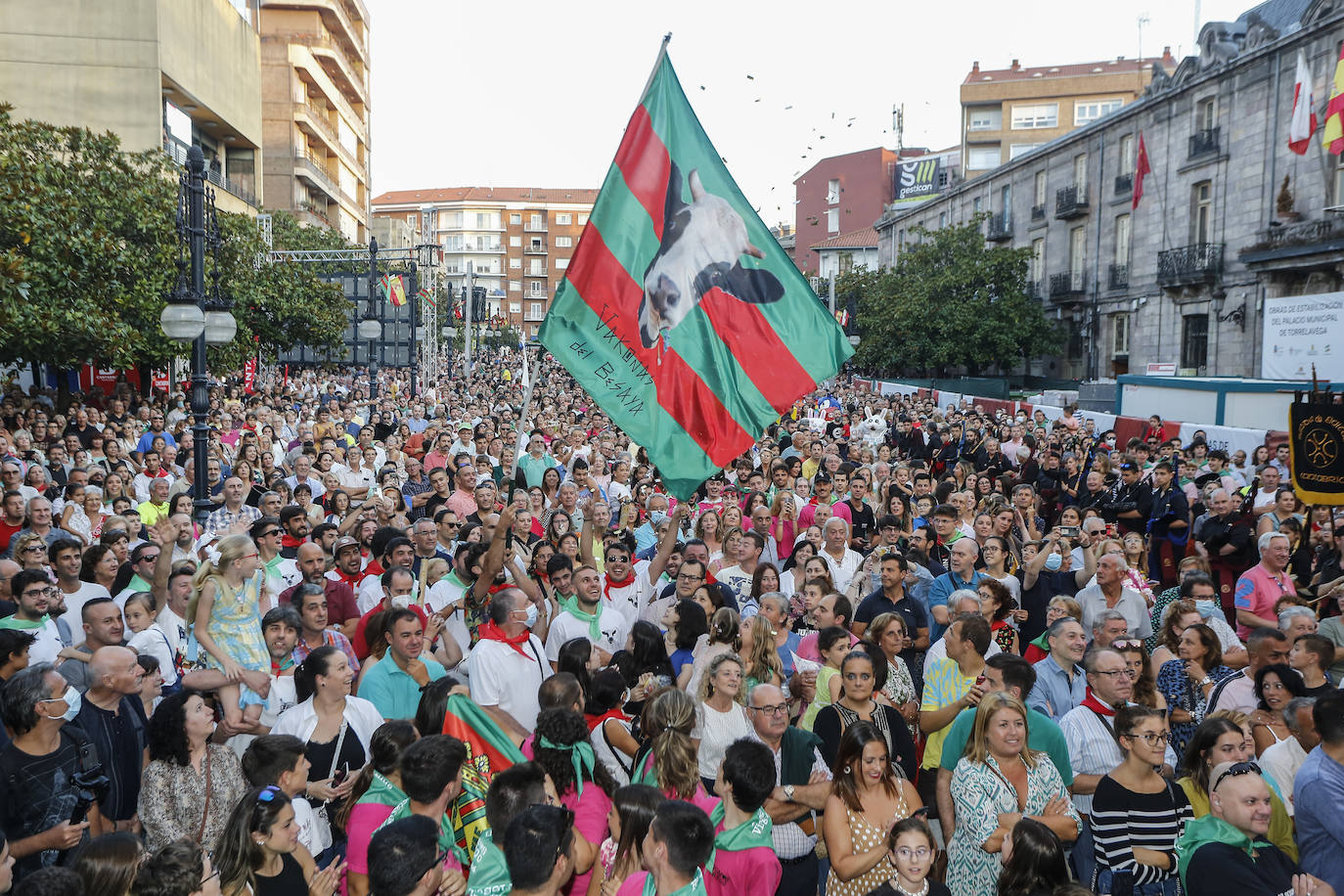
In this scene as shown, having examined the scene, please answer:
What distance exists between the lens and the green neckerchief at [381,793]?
4574 mm

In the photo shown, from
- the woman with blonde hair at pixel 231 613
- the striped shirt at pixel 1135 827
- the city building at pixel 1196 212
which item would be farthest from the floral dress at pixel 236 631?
the city building at pixel 1196 212

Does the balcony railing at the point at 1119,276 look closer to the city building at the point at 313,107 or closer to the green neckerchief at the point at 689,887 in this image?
the city building at the point at 313,107

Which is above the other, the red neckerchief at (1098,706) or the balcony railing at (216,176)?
the balcony railing at (216,176)

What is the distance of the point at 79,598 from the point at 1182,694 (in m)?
6.75

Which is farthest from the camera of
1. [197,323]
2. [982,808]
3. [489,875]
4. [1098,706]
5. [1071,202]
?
[1071,202]

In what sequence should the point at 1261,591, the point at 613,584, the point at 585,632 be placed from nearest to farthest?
the point at 585,632 → the point at 613,584 → the point at 1261,591

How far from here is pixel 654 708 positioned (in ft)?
16.1

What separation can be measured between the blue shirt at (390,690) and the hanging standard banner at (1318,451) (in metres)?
7.27

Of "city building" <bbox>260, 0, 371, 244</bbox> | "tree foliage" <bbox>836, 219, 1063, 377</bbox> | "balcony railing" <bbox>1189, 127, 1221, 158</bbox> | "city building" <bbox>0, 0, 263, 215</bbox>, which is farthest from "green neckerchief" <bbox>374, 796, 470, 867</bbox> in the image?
"city building" <bbox>260, 0, 371, 244</bbox>

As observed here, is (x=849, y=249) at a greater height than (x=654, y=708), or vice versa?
(x=849, y=249)

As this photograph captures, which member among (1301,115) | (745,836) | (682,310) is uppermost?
(1301,115)

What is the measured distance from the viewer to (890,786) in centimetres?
479

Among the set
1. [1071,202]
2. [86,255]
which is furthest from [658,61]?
[1071,202]

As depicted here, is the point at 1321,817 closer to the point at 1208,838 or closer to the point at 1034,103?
the point at 1208,838
